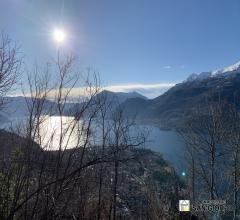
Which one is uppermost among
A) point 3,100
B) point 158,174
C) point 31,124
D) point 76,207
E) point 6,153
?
point 3,100

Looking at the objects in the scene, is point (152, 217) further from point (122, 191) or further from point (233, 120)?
point (122, 191)

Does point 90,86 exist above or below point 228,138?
above

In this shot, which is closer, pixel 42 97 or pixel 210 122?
pixel 42 97

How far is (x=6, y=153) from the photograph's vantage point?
34.8 feet

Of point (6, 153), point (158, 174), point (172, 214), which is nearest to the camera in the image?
point (6, 153)

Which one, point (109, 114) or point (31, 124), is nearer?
point (31, 124)

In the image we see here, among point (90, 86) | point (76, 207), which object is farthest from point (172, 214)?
point (90, 86)

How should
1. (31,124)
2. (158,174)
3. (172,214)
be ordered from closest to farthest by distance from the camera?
(31,124)
(172,214)
(158,174)

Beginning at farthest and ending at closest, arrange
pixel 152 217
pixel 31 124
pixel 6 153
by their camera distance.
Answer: pixel 152 217 < pixel 6 153 < pixel 31 124

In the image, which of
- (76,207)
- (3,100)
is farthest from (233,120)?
(3,100)

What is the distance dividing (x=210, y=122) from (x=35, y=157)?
7.14 meters

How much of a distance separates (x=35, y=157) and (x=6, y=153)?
2376 millimetres

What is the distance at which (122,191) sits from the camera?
79.4 feet

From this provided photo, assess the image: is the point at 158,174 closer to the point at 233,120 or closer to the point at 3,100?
the point at 233,120
